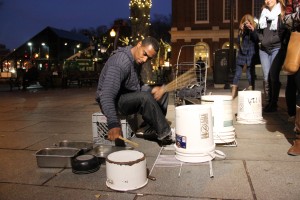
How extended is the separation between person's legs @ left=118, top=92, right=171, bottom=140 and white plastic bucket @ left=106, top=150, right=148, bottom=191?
1347 mm

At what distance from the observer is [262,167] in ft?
12.6

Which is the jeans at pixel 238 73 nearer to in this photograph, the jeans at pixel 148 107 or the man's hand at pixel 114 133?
the jeans at pixel 148 107

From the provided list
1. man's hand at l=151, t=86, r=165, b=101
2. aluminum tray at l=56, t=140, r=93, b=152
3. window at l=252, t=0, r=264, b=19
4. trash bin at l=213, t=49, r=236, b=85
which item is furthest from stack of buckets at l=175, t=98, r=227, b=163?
window at l=252, t=0, r=264, b=19

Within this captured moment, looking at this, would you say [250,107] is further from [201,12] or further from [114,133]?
[201,12]

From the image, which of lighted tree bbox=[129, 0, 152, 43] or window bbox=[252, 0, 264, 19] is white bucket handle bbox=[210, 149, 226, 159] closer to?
lighted tree bbox=[129, 0, 152, 43]

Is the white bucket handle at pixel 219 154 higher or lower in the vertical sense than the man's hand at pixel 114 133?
lower

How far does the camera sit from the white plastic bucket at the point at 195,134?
3826 mm

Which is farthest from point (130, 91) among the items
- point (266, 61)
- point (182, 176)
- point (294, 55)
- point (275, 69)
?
point (266, 61)

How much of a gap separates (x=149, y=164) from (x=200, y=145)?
26.9 inches

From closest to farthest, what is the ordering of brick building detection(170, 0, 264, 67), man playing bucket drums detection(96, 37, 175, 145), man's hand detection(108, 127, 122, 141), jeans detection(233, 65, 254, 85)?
man's hand detection(108, 127, 122, 141), man playing bucket drums detection(96, 37, 175, 145), jeans detection(233, 65, 254, 85), brick building detection(170, 0, 264, 67)

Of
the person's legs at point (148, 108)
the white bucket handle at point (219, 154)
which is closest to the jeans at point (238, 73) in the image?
the person's legs at point (148, 108)

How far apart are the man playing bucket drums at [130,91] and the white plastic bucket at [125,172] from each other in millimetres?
513

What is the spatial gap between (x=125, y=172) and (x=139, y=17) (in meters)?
10.1

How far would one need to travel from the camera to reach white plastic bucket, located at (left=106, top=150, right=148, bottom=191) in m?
3.26
